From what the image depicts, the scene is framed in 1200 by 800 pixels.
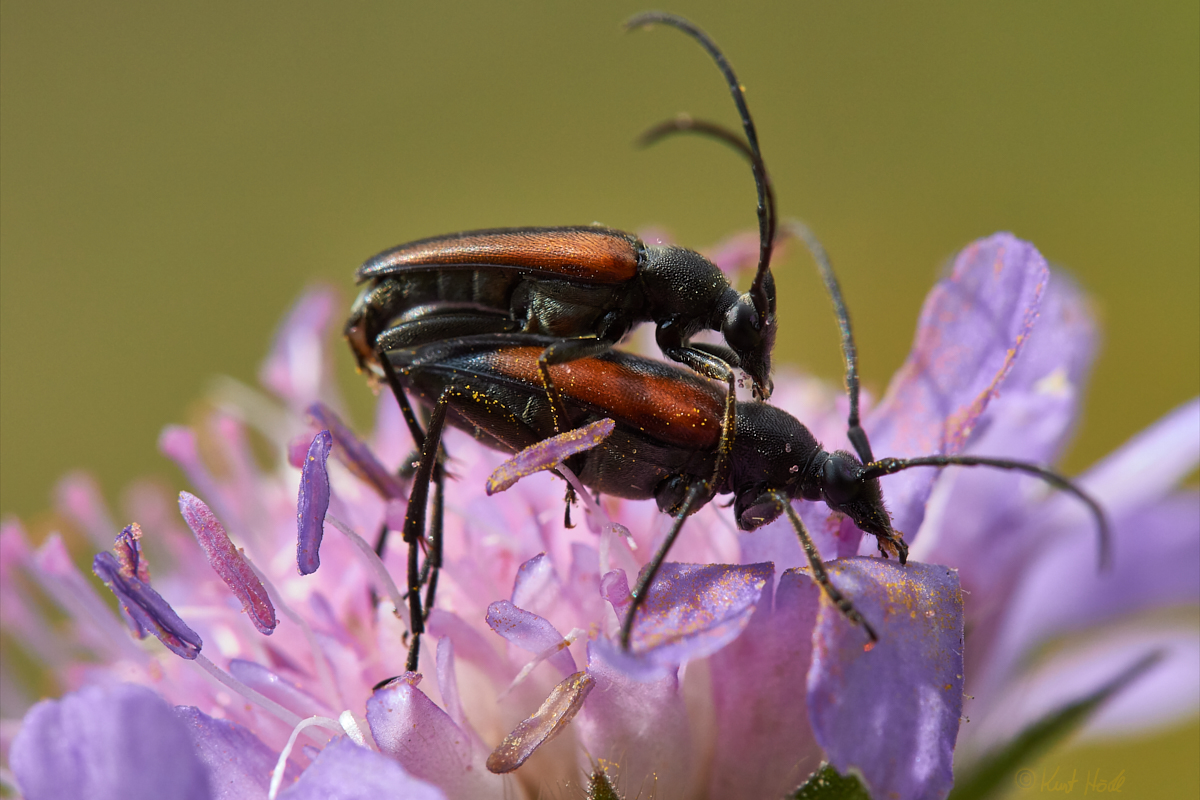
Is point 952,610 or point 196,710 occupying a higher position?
point 196,710

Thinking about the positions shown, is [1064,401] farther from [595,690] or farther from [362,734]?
[362,734]

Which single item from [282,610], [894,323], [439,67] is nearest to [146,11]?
[439,67]

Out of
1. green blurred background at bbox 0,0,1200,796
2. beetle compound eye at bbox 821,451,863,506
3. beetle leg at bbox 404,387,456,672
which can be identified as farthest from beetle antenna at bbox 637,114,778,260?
green blurred background at bbox 0,0,1200,796


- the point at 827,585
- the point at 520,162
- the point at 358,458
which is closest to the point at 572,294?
the point at 358,458

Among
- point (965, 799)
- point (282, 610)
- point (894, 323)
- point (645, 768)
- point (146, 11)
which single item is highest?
point (146, 11)

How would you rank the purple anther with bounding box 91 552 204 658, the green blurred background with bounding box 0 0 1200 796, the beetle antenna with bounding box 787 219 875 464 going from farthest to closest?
the green blurred background with bounding box 0 0 1200 796 → the beetle antenna with bounding box 787 219 875 464 → the purple anther with bounding box 91 552 204 658

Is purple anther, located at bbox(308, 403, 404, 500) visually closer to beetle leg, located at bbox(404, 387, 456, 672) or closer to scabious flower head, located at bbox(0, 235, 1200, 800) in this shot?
scabious flower head, located at bbox(0, 235, 1200, 800)

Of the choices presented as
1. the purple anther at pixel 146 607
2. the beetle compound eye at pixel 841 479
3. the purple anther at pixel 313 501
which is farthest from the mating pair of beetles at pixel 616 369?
the purple anther at pixel 146 607
